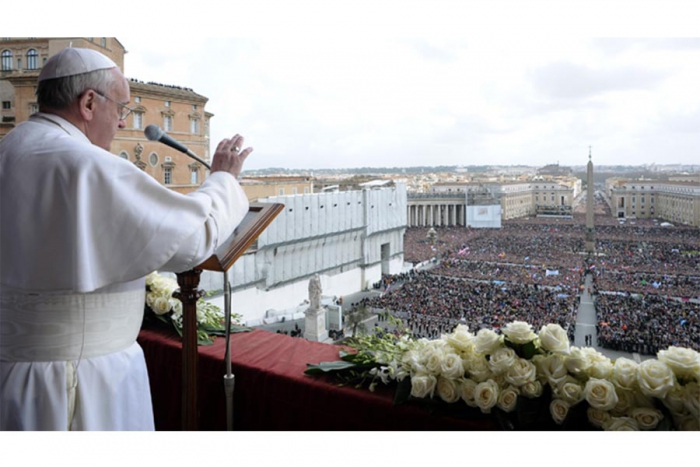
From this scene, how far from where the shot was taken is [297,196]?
7879 millimetres

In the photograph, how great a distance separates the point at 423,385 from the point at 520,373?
13cm

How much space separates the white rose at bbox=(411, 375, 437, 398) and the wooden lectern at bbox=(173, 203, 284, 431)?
1.00 feet

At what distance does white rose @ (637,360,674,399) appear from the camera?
0.63 meters

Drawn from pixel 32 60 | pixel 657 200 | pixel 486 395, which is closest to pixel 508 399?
pixel 486 395

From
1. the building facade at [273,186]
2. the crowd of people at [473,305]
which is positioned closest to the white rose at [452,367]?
the crowd of people at [473,305]

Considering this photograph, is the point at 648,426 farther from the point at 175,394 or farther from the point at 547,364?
the point at 175,394

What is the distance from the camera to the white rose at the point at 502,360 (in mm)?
718

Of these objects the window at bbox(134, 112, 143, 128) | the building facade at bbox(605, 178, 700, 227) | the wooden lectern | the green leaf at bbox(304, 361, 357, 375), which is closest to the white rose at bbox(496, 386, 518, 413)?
the green leaf at bbox(304, 361, 357, 375)

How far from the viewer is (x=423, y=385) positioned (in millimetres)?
753

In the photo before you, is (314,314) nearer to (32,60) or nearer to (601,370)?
(32,60)

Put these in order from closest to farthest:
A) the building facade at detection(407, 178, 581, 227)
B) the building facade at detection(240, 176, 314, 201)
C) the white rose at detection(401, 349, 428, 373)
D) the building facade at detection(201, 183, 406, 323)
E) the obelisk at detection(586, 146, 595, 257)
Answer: the white rose at detection(401, 349, 428, 373) → the building facade at detection(240, 176, 314, 201) → the building facade at detection(201, 183, 406, 323) → the obelisk at detection(586, 146, 595, 257) → the building facade at detection(407, 178, 581, 227)

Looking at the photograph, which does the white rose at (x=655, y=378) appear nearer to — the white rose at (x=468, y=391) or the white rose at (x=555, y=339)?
the white rose at (x=555, y=339)

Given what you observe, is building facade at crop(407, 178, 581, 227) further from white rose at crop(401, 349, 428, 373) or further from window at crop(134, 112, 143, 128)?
white rose at crop(401, 349, 428, 373)

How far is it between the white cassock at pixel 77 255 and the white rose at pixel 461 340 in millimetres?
372
